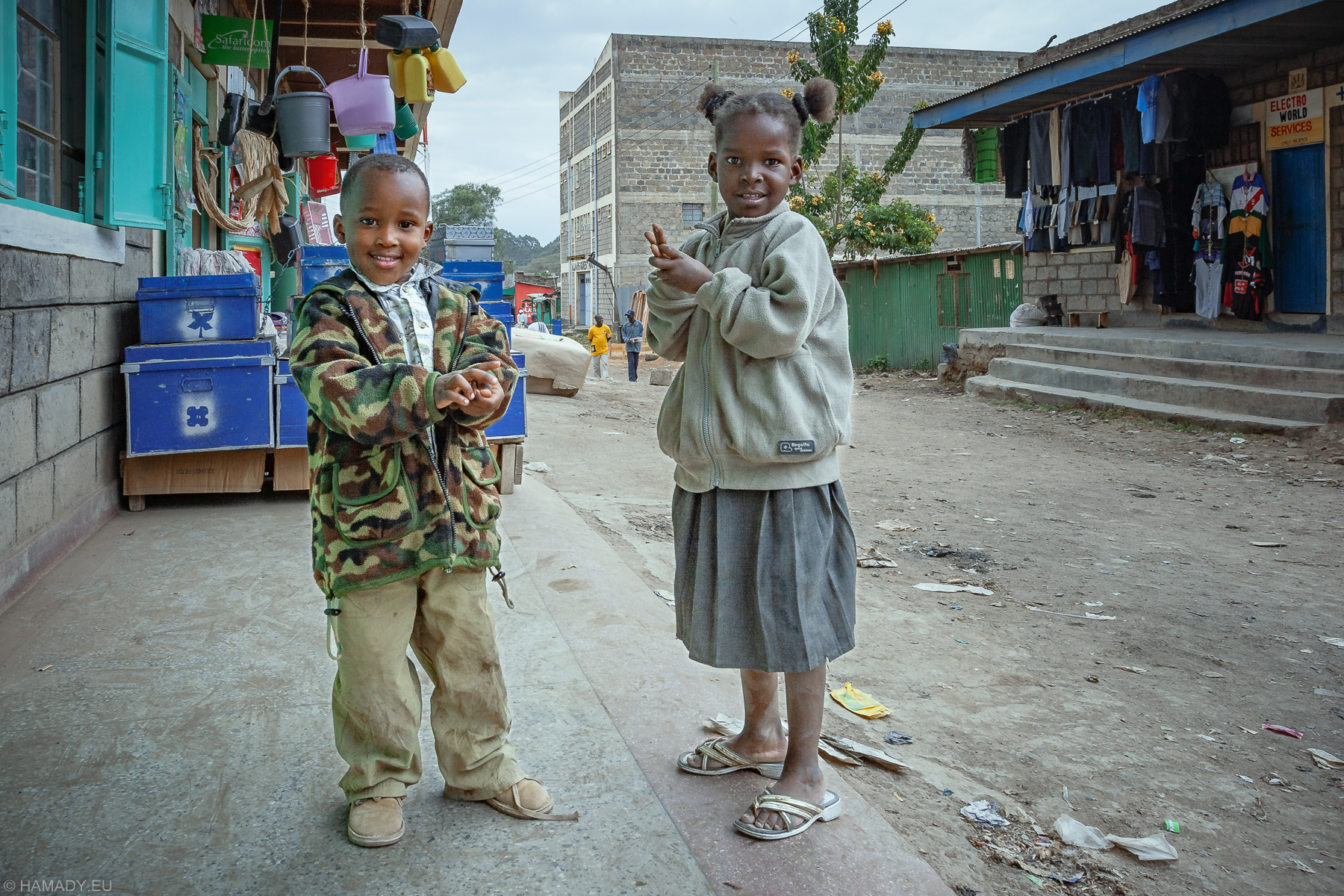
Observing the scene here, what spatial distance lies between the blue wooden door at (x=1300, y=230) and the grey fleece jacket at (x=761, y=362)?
10317 mm

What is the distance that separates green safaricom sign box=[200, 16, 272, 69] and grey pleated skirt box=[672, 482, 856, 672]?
564cm

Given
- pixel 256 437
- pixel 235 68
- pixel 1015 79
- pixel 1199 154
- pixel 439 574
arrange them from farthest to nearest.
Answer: pixel 1015 79, pixel 1199 154, pixel 235 68, pixel 256 437, pixel 439 574

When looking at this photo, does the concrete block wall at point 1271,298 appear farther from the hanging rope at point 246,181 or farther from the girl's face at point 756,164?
the girl's face at point 756,164

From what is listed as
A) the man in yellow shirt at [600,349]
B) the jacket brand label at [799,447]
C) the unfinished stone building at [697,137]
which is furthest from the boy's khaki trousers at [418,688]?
the unfinished stone building at [697,137]

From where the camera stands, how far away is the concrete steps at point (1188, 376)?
8.17m

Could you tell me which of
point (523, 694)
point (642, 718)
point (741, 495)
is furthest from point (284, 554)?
point (741, 495)

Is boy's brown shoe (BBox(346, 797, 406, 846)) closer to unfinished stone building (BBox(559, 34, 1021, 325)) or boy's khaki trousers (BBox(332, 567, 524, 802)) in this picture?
boy's khaki trousers (BBox(332, 567, 524, 802))

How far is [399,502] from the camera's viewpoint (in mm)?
1902

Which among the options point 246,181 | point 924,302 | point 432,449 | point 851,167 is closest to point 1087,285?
point 924,302

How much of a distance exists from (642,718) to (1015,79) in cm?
1192

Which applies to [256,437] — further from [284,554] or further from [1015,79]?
[1015,79]

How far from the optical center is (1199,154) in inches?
441

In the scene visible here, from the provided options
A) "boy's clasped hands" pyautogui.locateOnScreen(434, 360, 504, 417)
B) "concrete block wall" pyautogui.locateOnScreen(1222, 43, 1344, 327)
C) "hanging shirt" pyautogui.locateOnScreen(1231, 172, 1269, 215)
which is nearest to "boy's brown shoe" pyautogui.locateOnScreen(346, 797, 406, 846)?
"boy's clasped hands" pyautogui.locateOnScreen(434, 360, 504, 417)

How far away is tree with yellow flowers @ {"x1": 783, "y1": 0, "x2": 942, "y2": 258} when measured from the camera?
18.3 metres
